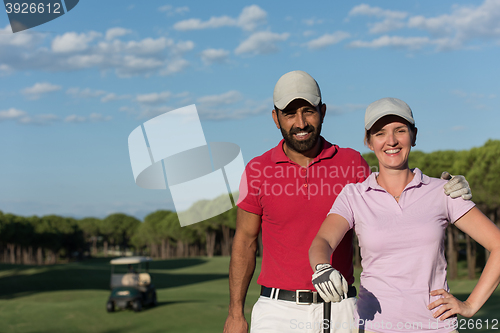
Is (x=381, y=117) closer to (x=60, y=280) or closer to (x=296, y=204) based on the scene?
(x=296, y=204)

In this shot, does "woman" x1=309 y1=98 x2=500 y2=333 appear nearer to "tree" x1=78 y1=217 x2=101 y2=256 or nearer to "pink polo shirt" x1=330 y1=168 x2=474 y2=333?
"pink polo shirt" x1=330 y1=168 x2=474 y2=333

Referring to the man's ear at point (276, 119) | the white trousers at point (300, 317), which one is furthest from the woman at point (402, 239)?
the man's ear at point (276, 119)

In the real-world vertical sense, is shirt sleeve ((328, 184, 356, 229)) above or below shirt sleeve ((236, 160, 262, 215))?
below

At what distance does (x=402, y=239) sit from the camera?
2.92 metres

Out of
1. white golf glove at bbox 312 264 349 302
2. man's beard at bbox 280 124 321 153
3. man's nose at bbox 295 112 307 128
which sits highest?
man's nose at bbox 295 112 307 128

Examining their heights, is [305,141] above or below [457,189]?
above

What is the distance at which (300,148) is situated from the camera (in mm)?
4148

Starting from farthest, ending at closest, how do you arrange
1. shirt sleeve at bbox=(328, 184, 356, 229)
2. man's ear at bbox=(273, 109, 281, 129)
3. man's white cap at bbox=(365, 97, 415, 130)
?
man's ear at bbox=(273, 109, 281, 129) < shirt sleeve at bbox=(328, 184, 356, 229) < man's white cap at bbox=(365, 97, 415, 130)

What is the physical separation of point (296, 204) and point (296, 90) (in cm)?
91

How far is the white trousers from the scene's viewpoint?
3969 mm

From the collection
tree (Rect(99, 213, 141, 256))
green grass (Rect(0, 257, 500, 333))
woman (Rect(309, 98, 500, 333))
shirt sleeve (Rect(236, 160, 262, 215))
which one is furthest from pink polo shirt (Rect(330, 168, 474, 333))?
tree (Rect(99, 213, 141, 256))

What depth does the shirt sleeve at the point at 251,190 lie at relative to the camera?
14.5ft

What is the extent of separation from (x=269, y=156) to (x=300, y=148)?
50 cm

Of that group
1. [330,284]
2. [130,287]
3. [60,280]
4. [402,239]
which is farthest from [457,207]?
[60,280]
